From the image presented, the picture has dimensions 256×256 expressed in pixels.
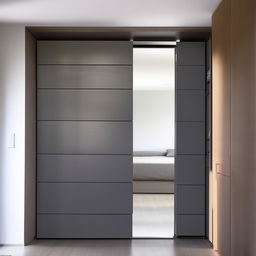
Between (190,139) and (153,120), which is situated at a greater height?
(153,120)

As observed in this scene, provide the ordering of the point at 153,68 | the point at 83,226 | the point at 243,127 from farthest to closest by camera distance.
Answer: the point at 153,68 < the point at 83,226 < the point at 243,127

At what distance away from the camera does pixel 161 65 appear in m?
7.99

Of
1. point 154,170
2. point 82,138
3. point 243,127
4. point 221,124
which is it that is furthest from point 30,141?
point 154,170

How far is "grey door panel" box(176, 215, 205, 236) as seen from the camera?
600 centimetres

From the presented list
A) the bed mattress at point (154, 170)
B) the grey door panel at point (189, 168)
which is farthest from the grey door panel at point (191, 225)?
the bed mattress at point (154, 170)

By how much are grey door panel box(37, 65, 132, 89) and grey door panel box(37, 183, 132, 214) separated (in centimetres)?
110

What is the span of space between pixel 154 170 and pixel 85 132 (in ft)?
11.4

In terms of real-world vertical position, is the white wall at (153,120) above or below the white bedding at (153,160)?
above

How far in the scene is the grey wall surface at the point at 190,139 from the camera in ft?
19.7

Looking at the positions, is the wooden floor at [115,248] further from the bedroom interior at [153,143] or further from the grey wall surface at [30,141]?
the bedroom interior at [153,143]

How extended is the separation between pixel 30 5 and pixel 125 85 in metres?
1.58

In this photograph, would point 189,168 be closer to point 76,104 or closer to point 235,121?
point 76,104

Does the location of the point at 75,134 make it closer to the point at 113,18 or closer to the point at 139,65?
the point at 113,18

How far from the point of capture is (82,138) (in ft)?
19.6
